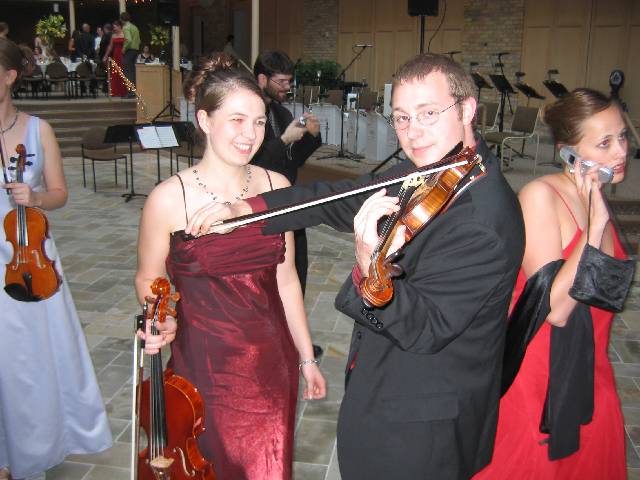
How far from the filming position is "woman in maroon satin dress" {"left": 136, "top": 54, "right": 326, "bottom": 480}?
2039 millimetres

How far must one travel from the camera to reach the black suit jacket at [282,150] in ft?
10.6

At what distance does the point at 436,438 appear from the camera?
1.57m

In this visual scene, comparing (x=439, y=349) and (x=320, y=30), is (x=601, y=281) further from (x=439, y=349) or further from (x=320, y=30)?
(x=320, y=30)

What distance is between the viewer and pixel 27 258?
2398 millimetres

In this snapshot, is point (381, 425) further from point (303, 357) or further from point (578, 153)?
point (578, 153)

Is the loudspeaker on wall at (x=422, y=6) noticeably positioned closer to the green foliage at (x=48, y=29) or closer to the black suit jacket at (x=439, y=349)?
the black suit jacket at (x=439, y=349)

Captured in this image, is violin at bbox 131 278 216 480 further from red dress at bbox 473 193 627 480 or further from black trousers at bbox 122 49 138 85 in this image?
black trousers at bbox 122 49 138 85

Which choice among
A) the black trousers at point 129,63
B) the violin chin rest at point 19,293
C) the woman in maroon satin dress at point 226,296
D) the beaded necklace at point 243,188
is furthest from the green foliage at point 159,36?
the woman in maroon satin dress at point 226,296

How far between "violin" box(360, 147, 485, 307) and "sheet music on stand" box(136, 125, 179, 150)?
6.57 metres

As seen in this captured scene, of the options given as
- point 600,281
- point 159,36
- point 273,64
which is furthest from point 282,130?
point 159,36

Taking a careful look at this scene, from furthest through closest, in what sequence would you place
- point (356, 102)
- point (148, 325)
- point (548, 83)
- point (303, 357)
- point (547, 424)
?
point (356, 102) < point (548, 83) < point (303, 357) < point (547, 424) < point (148, 325)

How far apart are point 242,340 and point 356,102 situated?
9.68m

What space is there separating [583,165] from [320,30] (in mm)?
17744

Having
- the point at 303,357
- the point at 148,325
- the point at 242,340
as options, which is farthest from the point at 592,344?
the point at 148,325
